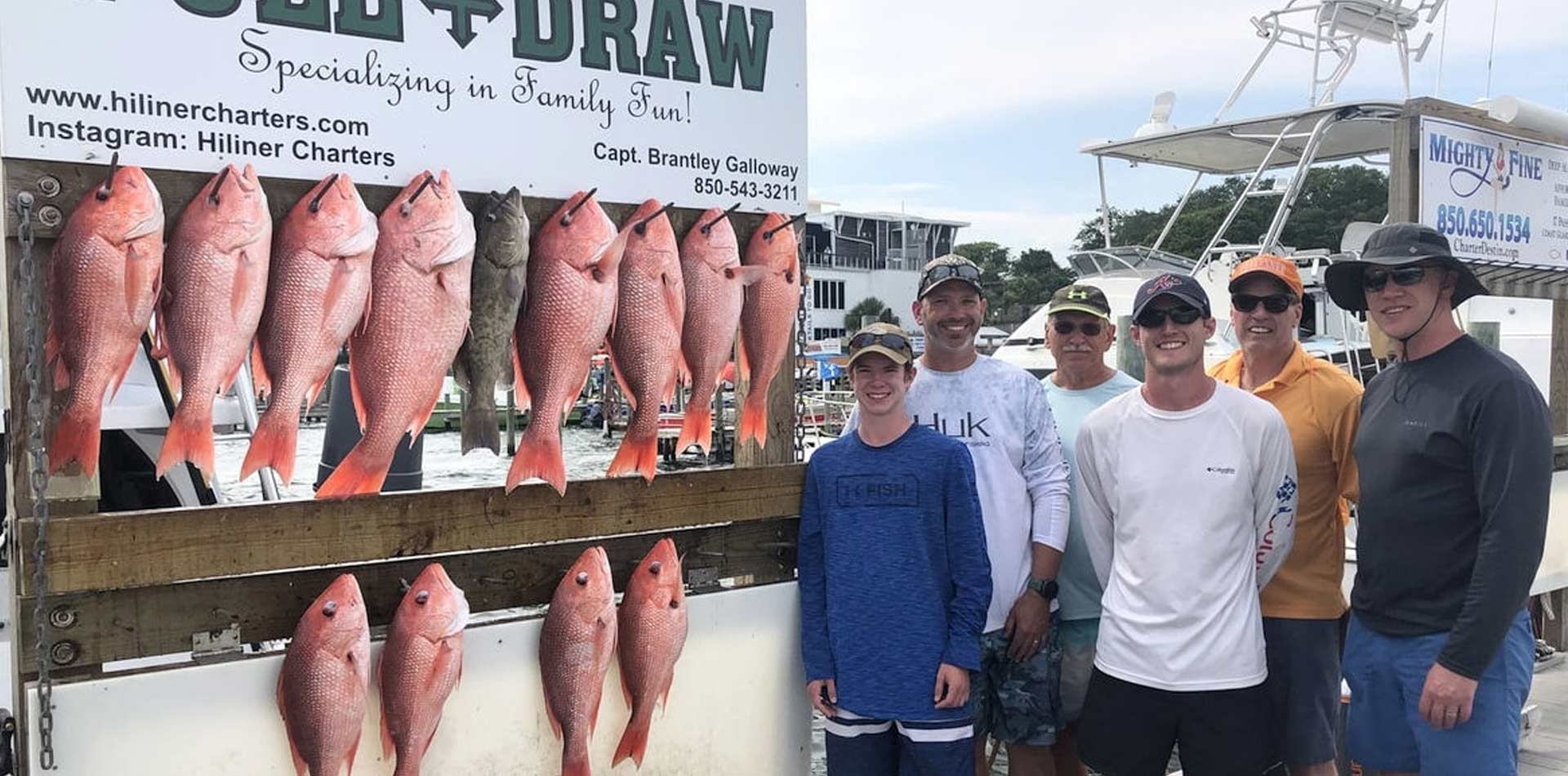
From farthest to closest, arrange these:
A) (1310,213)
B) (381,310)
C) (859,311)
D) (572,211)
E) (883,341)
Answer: (859,311) → (1310,213) → (883,341) → (572,211) → (381,310)

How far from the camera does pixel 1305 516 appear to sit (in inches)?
123

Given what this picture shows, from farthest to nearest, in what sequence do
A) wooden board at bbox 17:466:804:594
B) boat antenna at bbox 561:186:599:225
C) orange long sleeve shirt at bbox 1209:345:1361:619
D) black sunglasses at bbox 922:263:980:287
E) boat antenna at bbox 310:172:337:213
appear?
black sunglasses at bbox 922:263:980:287 → orange long sleeve shirt at bbox 1209:345:1361:619 → boat antenna at bbox 561:186:599:225 → boat antenna at bbox 310:172:337:213 → wooden board at bbox 17:466:804:594

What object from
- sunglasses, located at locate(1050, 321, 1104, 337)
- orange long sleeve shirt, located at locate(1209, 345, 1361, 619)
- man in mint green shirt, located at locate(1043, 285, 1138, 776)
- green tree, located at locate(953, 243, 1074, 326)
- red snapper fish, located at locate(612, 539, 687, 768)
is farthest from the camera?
green tree, located at locate(953, 243, 1074, 326)

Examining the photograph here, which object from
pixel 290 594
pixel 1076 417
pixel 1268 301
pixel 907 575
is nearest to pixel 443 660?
pixel 290 594

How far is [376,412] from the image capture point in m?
2.32

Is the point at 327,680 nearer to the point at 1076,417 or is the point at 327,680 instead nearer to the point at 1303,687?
the point at 1076,417

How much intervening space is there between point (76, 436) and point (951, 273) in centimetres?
220

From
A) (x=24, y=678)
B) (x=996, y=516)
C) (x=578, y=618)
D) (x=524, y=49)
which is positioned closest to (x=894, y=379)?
(x=996, y=516)

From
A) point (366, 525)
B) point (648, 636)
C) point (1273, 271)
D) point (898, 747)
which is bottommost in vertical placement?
point (898, 747)

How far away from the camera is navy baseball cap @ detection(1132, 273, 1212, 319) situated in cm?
287

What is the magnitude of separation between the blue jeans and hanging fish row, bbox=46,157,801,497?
71.7 inches

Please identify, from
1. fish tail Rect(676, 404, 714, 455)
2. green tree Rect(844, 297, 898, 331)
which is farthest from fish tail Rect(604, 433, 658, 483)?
green tree Rect(844, 297, 898, 331)

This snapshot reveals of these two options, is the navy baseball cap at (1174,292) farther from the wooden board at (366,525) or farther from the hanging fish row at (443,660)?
the hanging fish row at (443,660)

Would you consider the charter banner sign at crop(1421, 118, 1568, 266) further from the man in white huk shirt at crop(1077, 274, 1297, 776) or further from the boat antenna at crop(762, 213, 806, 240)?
the boat antenna at crop(762, 213, 806, 240)
